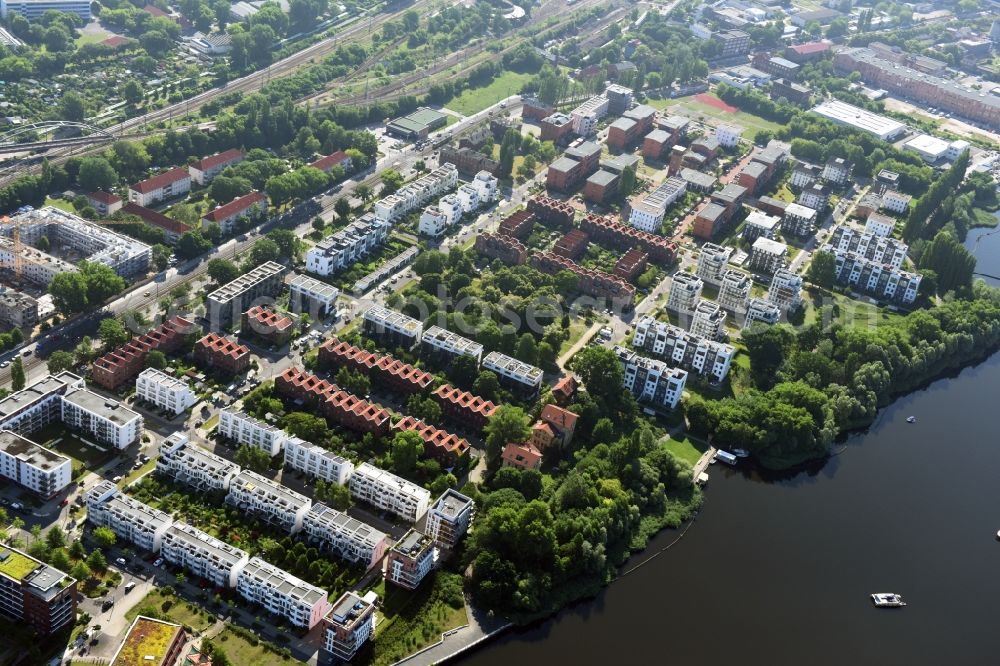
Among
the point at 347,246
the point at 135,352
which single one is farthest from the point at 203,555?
the point at 347,246

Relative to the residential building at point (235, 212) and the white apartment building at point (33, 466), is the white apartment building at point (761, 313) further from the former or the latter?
the white apartment building at point (33, 466)

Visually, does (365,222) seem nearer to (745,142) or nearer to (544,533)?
(544,533)

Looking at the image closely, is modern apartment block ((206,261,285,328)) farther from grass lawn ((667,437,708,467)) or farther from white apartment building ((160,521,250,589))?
grass lawn ((667,437,708,467))

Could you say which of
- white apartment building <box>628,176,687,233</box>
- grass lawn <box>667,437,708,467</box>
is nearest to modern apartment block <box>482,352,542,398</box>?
grass lawn <box>667,437,708,467</box>

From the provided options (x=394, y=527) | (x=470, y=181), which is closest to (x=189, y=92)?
(x=470, y=181)

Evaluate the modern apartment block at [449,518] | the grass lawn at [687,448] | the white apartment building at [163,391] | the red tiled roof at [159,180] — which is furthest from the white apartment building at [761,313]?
the red tiled roof at [159,180]

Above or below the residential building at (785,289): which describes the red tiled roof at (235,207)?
below

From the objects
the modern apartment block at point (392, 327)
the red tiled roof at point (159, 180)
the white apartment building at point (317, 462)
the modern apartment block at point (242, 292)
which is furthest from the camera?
the red tiled roof at point (159, 180)
